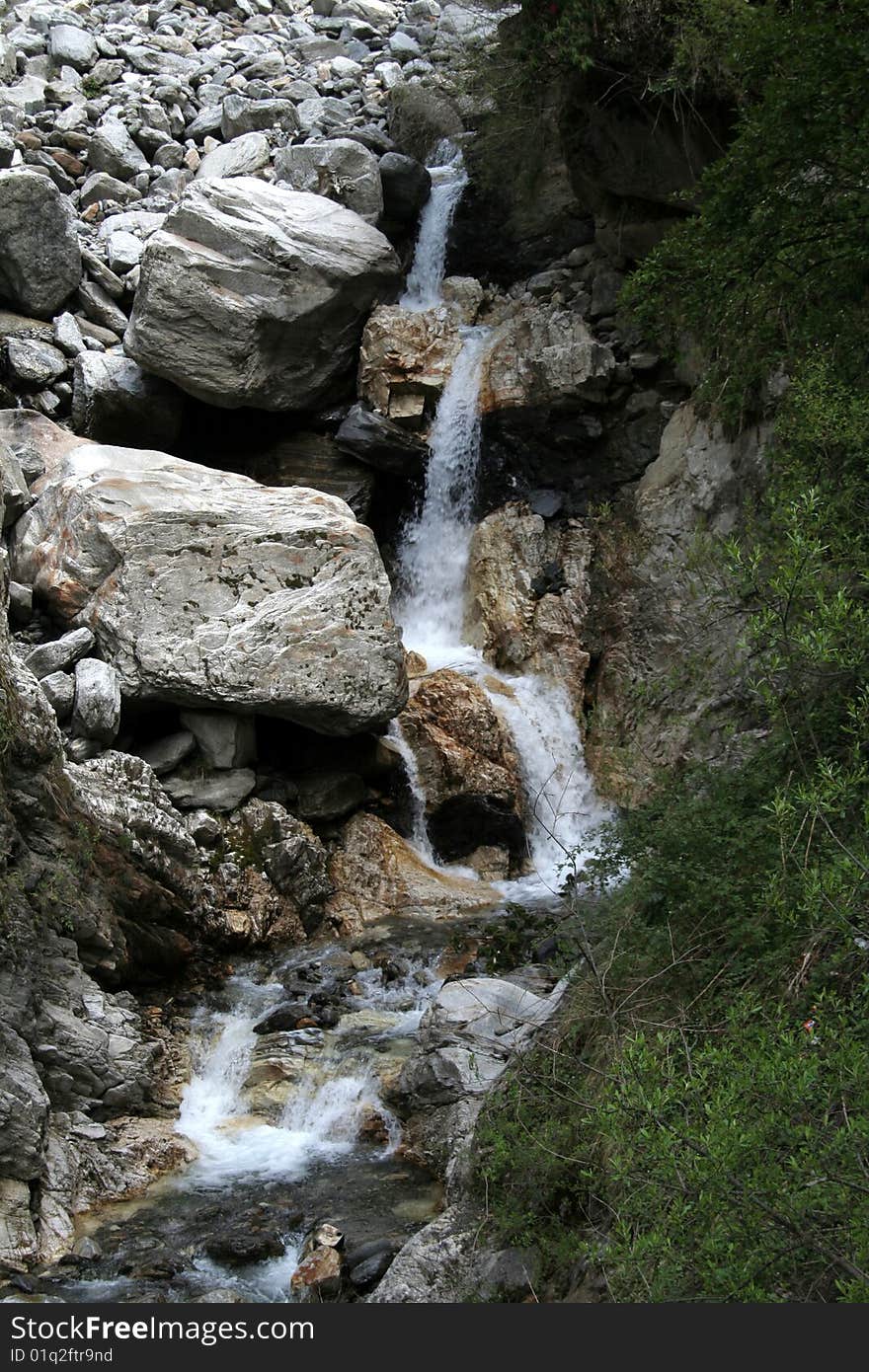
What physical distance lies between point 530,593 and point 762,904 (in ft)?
29.9

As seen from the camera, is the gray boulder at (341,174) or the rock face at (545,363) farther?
the gray boulder at (341,174)

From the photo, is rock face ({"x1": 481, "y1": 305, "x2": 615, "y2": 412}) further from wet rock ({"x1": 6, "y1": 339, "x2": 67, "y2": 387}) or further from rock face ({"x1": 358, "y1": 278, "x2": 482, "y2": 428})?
wet rock ({"x1": 6, "y1": 339, "x2": 67, "y2": 387})

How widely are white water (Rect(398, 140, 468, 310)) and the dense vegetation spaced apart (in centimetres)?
743

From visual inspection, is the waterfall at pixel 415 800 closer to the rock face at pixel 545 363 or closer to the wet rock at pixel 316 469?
the wet rock at pixel 316 469

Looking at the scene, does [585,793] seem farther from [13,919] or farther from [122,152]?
[122,152]

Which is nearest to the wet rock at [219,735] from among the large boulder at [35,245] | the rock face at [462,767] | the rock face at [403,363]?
the rock face at [462,767]

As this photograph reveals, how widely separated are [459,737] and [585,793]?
4.86ft

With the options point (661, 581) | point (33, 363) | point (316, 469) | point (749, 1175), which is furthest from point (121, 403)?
point (749, 1175)

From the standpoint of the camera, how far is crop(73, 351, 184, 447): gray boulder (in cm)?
1454

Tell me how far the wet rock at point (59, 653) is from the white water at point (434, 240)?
7747 mm

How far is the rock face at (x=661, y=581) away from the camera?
1163 centimetres

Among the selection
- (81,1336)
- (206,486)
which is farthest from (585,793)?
(81,1336)

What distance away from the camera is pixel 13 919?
7504mm

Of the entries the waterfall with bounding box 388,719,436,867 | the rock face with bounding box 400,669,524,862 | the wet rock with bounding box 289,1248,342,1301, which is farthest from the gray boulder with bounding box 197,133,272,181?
the wet rock with bounding box 289,1248,342,1301
